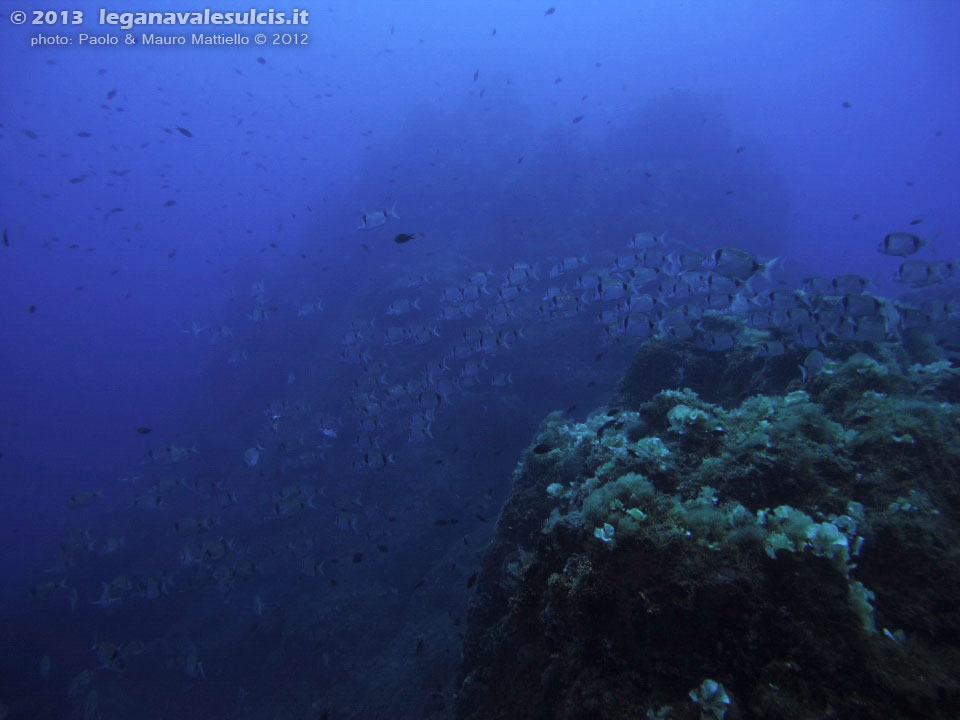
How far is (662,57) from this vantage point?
87125mm

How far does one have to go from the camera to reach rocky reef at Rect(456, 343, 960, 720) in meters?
2.64

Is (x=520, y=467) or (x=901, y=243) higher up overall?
(x=901, y=243)

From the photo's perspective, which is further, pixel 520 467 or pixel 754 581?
pixel 520 467

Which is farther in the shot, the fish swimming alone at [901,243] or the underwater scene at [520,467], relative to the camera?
the fish swimming alone at [901,243]

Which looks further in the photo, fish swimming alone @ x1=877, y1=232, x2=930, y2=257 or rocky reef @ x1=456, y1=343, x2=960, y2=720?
fish swimming alone @ x1=877, y1=232, x2=930, y2=257

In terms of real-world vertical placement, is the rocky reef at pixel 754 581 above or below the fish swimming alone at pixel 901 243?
below

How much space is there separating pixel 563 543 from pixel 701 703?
1.65 m

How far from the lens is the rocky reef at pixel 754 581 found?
2.64m

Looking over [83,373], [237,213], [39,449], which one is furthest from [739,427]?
[237,213]

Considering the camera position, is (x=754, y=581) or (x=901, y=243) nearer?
(x=754, y=581)

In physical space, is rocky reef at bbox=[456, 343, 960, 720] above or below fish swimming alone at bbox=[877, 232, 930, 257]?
below

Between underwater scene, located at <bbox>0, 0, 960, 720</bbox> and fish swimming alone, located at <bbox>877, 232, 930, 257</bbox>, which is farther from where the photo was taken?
fish swimming alone, located at <bbox>877, 232, 930, 257</bbox>

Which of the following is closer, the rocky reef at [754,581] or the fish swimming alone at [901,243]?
the rocky reef at [754,581]

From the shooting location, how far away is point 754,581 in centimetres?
301
